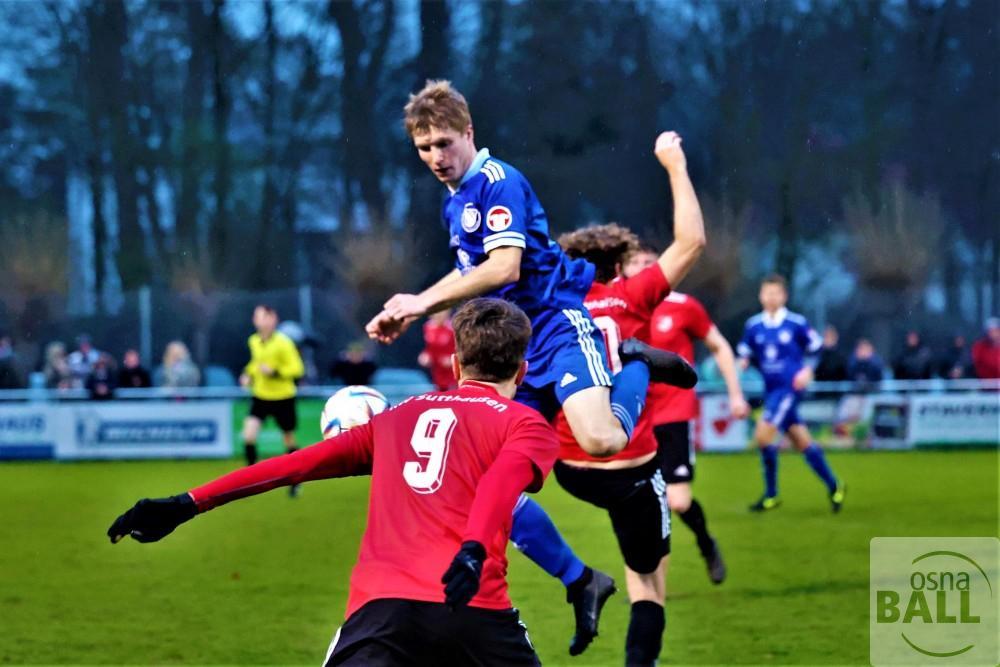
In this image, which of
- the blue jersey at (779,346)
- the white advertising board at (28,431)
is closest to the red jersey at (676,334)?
the blue jersey at (779,346)

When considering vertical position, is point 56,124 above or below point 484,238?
above

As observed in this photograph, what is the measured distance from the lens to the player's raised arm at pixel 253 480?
4.08 metres

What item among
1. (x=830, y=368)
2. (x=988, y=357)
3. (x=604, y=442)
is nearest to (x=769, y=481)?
(x=604, y=442)

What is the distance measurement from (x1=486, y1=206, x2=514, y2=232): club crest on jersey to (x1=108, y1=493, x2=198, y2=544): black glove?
6.78 feet

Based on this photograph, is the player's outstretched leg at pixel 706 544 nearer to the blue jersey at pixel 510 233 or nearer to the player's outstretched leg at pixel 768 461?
the blue jersey at pixel 510 233

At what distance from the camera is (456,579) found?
3.71 meters

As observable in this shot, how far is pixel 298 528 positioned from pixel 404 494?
30.8 feet

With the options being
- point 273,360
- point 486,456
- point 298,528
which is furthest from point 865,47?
point 486,456

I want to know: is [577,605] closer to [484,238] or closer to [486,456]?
[484,238]

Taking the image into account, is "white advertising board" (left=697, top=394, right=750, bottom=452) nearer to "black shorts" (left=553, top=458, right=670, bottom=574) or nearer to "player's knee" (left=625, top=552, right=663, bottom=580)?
"black shorts" (left=553, top=458, right=670, bottom=574)

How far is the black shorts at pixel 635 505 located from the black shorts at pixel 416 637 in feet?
7.78

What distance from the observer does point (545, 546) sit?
19.8 feet

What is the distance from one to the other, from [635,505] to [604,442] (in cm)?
66

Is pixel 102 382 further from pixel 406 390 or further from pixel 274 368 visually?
pixel 274 368
